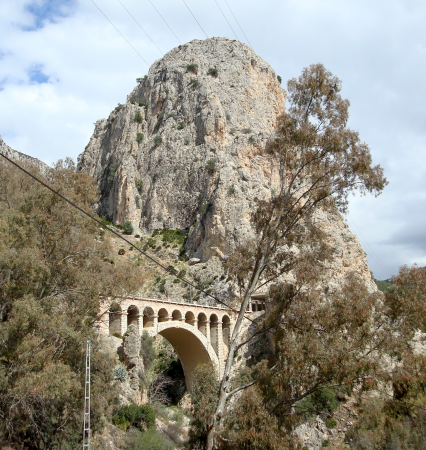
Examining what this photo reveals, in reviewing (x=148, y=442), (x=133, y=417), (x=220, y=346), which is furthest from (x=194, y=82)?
(x=148, y=442)

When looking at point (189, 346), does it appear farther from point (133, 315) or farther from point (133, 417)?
point (133, 417)

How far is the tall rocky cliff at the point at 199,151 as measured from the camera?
159 feet

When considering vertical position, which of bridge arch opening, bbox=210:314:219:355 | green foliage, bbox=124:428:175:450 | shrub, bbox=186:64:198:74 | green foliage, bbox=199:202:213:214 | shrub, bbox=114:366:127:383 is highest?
shrub, bbox=186:64:198:74

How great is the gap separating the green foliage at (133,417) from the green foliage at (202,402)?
23.6 ft

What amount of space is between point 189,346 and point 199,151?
30.2m

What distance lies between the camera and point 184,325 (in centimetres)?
3133

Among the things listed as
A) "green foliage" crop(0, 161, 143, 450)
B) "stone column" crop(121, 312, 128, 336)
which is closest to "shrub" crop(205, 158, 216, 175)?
"stone column" crop(121, 312, 128, 336)

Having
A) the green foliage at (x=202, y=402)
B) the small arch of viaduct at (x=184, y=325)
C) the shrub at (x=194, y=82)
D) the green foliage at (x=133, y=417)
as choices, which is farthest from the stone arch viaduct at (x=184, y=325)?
the shrub at (x=194, y=82)

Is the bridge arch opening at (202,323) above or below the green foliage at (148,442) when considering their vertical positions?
above

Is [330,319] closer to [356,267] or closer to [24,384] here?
[24,384]

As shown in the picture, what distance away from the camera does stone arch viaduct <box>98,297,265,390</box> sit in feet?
90.6

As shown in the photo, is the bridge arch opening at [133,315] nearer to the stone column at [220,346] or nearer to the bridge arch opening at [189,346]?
the bridge arch opening at [189,346]

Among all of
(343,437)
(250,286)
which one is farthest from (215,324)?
(250,286)

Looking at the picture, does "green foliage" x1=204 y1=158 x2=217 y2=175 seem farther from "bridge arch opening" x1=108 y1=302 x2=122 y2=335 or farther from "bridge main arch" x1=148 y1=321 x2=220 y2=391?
"bridge arch opening" x1=108 y1=302 x2=122 y2=335
